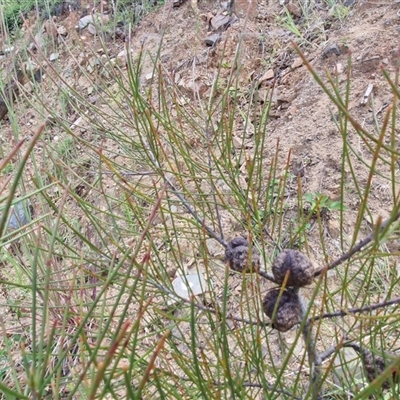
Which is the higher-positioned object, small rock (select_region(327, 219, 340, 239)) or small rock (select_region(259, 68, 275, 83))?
small rock (select_region(259, 68, 275, 83))

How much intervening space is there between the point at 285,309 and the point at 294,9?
81.9 inches

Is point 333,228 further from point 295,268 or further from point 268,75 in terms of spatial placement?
point 295,268

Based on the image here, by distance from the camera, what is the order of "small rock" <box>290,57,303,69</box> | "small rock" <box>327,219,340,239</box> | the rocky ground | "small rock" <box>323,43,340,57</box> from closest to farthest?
"small rock" <box>327,219,340,239</box>, the rocky ground, "small rock" <box>323,43,340,57</box>, "small rock" <box>290,57,303,69</box>

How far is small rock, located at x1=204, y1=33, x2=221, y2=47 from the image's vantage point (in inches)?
94.4

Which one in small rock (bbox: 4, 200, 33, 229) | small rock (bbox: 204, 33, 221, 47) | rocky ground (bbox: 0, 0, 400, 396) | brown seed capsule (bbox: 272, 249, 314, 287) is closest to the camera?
brown seed capsule (bbox: 272, 249, 314, 287)

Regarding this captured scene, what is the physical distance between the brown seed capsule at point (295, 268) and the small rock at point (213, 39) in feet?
6.65

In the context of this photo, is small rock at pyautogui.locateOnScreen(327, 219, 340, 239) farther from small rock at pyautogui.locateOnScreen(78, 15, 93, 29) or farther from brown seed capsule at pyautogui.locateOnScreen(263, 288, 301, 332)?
small rock at pyautogui.locateOnScreen(78, 15, 93, 29)

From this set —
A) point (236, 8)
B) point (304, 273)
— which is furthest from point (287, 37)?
point (304, 273)

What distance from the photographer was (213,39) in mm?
2410

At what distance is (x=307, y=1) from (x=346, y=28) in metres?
0.32

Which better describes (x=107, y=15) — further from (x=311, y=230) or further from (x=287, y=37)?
(x=311, y=230)

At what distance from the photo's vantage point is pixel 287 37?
2.26 meters

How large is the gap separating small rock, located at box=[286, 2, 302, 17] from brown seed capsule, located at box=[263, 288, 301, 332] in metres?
2.03

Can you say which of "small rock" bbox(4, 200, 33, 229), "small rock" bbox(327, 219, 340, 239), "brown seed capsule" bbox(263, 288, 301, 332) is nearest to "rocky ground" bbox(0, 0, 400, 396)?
"small rock" bbox(327, 219, 340, 239)
